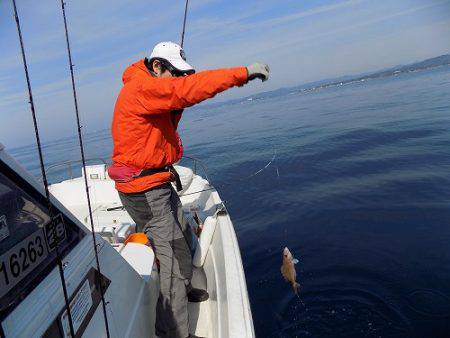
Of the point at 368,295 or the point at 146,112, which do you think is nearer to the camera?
the point at 146,112

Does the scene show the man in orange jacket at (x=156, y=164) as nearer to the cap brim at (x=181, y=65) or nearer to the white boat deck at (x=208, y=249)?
the cap brim at (x=181, y=65)

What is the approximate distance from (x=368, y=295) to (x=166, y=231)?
3.49 m

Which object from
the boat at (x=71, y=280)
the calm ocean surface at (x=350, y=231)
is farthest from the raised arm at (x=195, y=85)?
the calm ocean surface at (x=350, y=231)

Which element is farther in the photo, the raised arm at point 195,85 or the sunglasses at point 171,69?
the sunglasses at point 171,69

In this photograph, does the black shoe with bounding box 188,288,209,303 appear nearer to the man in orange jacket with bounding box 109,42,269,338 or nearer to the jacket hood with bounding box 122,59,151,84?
the man in orange jacket with bounding box 109,42,269,338

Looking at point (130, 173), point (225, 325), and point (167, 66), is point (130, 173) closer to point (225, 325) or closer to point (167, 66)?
point (167, 66)

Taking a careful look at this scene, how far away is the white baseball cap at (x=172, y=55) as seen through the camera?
3.14 meters

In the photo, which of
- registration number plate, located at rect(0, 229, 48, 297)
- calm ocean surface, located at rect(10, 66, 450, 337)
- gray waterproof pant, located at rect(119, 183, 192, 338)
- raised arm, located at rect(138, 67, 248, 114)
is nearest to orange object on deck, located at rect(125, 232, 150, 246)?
gray waterproof pant, located at rect(119, 183, 192, 338)

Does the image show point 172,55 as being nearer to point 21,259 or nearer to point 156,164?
point 156,164

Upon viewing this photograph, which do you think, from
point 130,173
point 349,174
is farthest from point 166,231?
point 349,174

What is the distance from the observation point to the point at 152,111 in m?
2.90

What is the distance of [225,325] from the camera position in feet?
9.65

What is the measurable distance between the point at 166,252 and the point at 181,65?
1.78m

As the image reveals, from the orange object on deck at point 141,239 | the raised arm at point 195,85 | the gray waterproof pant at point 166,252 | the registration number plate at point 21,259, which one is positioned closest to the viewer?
the registration number plate at point 21,259
